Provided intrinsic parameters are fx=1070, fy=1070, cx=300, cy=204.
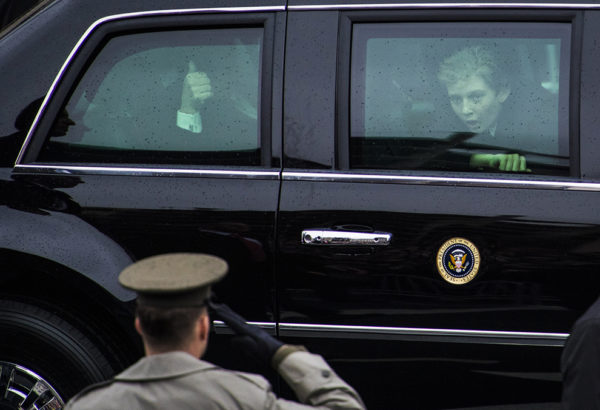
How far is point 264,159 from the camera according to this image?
338 centimetres

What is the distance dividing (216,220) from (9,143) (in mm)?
747

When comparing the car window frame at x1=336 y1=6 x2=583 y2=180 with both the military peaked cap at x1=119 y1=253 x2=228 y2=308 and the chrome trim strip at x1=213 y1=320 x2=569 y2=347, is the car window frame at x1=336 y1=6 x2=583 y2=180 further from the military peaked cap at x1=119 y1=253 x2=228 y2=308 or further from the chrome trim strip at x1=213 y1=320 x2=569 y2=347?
the military peaked cap at x1=119 y1=253 x2=228 y2=308

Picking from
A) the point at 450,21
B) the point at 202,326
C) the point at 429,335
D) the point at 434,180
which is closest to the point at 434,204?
the point at 434,180

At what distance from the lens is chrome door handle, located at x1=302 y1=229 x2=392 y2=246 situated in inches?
127

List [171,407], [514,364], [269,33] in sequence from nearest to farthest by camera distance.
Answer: [171,407]
[514,364]
[269,33]

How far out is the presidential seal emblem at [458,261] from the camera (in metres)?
3.19

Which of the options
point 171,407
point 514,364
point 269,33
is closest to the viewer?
point 171,407


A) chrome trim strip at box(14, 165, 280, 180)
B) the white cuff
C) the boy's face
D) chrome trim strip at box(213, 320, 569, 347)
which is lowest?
chrome trim strip at box(213, 320, 569, 347)

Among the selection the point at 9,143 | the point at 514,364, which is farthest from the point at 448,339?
the point at 9,143

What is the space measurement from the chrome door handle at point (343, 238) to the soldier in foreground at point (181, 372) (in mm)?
982

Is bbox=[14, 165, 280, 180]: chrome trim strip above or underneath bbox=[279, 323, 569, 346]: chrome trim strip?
above

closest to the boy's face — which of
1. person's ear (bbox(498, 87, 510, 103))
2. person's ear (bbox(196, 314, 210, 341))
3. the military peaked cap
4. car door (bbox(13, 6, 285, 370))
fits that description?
person's ear (bbox(498, 87, 510, 103))

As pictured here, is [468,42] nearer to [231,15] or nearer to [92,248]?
[231,15]

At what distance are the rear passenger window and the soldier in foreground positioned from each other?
1214mm
